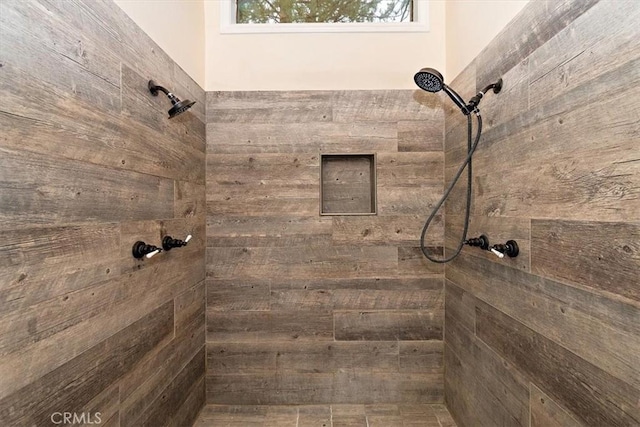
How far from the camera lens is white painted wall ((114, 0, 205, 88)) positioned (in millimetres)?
1282

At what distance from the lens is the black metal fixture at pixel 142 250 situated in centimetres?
120

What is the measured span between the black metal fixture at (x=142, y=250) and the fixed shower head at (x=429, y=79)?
1.39 metres

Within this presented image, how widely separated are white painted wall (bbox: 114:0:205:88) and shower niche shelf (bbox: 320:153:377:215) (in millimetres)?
920

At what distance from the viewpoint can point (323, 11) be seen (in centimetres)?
199

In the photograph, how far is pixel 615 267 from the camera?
2.64 ft

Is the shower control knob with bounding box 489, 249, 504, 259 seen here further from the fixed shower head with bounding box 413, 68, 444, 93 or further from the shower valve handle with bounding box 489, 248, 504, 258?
the fixed shower head with bounding box 413, 68, 444, 93

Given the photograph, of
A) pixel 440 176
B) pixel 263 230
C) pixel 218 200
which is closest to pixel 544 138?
pixel 440 176

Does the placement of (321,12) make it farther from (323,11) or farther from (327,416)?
(327,416)

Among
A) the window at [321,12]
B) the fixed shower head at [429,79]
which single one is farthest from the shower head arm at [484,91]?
the window at [321,12]

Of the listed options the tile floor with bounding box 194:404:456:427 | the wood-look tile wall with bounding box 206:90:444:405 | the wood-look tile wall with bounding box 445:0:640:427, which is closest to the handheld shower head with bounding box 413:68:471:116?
the wood-look tile wall with bounding box 445:0:640:427

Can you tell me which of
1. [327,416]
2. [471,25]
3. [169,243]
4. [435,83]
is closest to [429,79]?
[435,83]

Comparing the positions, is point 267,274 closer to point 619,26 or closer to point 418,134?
point 418,134

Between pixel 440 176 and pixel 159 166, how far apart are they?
150 cm

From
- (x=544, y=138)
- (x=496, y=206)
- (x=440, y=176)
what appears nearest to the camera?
(x=544, y=138)
